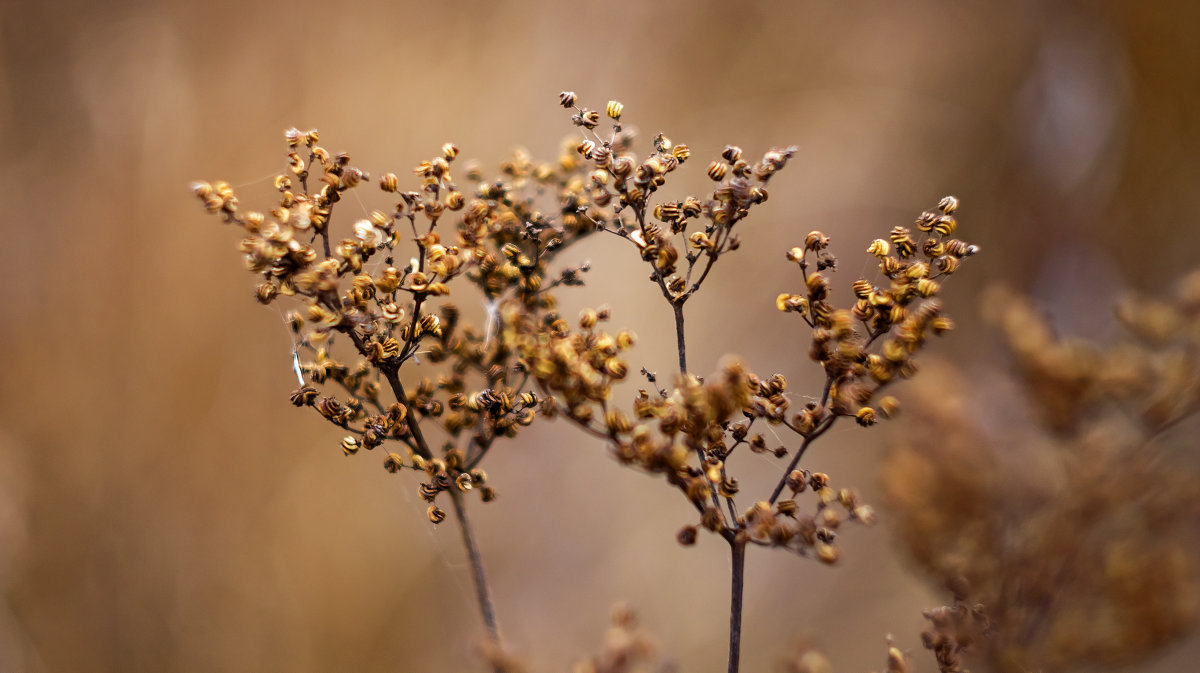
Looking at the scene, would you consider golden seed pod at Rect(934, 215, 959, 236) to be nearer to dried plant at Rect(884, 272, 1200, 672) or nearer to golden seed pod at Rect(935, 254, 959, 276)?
golden seed pod at Rect(935, 254, 959, 276)

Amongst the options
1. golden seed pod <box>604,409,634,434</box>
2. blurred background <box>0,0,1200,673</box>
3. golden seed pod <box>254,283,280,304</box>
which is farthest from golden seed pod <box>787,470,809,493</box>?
blurred background <box>0,0,1200,673</box>

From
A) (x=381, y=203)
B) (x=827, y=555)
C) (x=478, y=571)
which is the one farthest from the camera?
(x=381, y=203)

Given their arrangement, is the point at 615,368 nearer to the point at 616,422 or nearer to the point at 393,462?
the point at 616,422

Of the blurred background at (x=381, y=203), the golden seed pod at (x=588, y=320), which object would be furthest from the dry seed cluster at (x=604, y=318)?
the blurred background at (x=381, y=203)

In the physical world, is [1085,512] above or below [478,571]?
above

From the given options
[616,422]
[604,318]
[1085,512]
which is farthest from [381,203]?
[1085,512]

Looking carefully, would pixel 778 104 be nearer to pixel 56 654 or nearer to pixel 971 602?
pixel 971 602

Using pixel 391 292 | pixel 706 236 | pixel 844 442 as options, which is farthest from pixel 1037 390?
pixel 844 442
